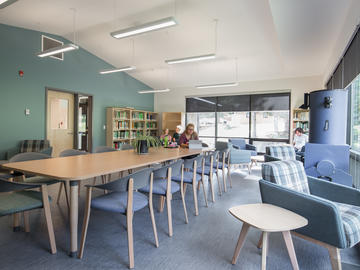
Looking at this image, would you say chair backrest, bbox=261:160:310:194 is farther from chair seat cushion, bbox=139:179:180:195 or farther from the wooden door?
the wooden door

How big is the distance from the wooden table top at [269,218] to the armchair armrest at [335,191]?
0.81 meters

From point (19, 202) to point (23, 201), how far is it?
3 cm

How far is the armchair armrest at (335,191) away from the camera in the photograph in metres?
2.13

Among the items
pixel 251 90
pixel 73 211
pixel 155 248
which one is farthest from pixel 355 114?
pixel 73 211

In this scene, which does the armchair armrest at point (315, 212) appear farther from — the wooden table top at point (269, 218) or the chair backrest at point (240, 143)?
the chair backrest at point (240, 143)

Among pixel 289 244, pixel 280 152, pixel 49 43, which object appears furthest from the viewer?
pixel 49 43

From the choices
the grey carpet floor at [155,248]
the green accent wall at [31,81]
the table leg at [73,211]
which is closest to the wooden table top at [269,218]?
the grey carpet floor at [155,248]

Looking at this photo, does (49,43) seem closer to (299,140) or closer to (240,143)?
(240,143)

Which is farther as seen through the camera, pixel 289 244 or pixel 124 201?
pixel 124 201

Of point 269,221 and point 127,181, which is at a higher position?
point 127,181

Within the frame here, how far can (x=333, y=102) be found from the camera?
2.93 m

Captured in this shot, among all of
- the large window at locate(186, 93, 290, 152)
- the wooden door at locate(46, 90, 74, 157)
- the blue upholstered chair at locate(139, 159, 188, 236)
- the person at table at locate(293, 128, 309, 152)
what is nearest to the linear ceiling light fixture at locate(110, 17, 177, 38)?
the blue upholstered chair at locate(139, 159, 188, 236)

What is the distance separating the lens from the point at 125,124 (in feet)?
26.7

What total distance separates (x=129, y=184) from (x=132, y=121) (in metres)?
6.83
